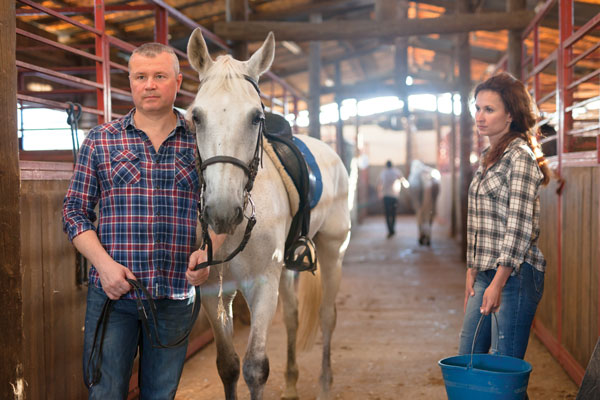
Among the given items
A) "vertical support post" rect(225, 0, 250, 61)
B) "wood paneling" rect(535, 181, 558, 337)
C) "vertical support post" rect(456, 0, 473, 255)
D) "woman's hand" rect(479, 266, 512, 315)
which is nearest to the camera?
"woman's hand" rect(479, 266, 512, 315)

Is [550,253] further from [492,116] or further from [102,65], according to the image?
[102,65]

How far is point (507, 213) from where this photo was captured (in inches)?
78.6

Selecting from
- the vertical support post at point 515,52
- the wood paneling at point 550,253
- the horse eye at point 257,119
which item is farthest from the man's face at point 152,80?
the vertical support post at point 515,52

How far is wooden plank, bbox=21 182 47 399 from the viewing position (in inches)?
90.7

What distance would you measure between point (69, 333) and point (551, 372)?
2969 millimetres

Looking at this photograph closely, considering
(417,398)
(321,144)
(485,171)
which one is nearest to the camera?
(485,171)

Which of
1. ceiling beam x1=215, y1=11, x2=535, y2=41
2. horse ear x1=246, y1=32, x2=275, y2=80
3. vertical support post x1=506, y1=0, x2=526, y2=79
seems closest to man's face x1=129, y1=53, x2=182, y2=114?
horse ear x1=246, y1=32, x2=275, y2=80

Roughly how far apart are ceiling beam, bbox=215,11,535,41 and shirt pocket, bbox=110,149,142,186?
3.94 meters

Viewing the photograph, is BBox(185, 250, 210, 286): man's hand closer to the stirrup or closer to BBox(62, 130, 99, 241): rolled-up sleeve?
BBox(62, 130, 99, 241): rolled-up sleeve

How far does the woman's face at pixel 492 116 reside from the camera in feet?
6.90

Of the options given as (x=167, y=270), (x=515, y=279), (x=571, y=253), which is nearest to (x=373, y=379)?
(x=571, y=253)

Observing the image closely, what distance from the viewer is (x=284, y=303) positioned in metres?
3.55

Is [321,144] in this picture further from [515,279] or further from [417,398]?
[515,279]

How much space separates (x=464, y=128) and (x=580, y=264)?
553 centimetres
